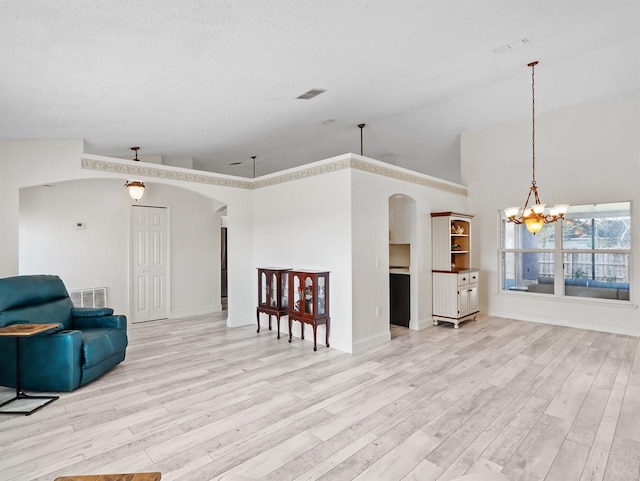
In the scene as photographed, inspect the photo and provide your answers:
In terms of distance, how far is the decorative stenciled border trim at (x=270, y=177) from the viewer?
14.9 feet

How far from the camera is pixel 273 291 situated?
524 centimetres

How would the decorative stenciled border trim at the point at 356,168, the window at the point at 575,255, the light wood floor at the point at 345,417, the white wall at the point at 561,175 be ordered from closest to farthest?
the light wood floor at the point at 345,417, the decorative stenciled border trim at the point at 356,168, the white wall at the point at 561,175, the window at the point at 575,255

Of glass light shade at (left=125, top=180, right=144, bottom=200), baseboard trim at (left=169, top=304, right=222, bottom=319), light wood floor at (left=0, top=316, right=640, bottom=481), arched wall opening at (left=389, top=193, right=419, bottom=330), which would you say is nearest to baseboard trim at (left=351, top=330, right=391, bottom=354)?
light wood floor at (left=0, top=316, right=640, bottom=481)

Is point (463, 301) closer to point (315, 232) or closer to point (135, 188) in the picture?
point (315, 232)

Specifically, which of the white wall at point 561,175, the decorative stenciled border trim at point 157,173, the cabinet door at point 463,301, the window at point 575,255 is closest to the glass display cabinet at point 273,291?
the decorative stenciled border trim at point 157,173

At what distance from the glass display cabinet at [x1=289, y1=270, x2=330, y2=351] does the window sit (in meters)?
3.90

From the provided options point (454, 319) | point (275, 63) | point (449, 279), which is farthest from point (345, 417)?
point (449, 279)

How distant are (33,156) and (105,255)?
2129mm

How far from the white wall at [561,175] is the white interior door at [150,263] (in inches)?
234

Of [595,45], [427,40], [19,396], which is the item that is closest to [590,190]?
[595,45]

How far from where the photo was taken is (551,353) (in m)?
4.41

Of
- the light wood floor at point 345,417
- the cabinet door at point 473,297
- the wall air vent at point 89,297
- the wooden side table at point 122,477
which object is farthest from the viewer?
the cabinet door at point 473,297

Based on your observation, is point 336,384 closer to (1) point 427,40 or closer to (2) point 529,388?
(2) point 529,388

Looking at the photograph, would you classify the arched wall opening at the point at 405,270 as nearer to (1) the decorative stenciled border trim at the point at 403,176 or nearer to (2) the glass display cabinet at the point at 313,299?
(1) the decorative stenciled border trim at the point at 403,176
